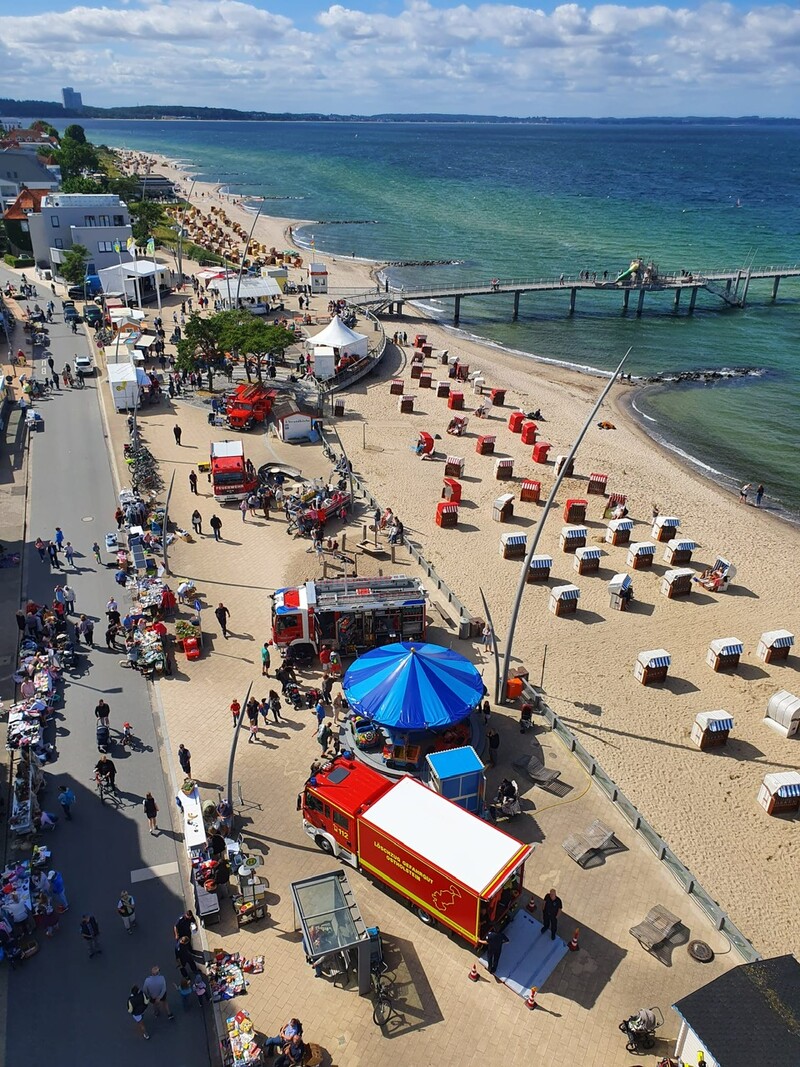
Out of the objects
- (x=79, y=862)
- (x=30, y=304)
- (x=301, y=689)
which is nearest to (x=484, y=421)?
(x=301, y=689)

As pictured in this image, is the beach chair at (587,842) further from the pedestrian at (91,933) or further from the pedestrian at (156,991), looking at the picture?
the pedestrian at (91,933)

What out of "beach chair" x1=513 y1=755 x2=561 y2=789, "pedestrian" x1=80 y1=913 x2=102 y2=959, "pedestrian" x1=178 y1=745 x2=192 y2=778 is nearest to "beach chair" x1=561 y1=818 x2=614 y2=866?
"beach chair" x1=513 y1=755 x2=561 y2=789

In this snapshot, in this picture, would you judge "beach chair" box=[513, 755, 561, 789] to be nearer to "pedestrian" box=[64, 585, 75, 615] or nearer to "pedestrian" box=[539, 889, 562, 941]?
"pedestrian" box=[539, 889, 562, 941]

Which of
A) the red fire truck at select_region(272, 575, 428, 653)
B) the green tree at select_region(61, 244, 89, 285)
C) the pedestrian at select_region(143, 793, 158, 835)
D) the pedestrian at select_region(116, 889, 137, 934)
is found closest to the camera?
the pedestrian at select_region(116, 889, 137, 934)

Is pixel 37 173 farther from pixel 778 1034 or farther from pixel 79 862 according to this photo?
pixel 778 1034

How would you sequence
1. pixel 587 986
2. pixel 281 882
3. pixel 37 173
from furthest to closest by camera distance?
1. pixel 37 173
2. pixel 281 882
3. pixel 587 986

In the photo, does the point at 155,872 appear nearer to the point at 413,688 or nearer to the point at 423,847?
the point at 423,847
